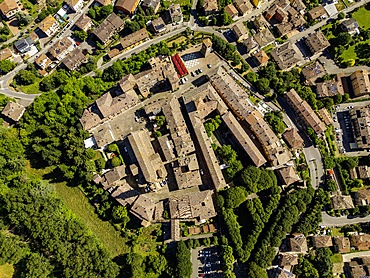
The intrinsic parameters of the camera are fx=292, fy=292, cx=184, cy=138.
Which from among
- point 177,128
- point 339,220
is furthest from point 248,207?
point 177,128

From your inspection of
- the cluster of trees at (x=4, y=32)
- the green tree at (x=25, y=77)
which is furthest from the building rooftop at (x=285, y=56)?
the cluster of trees at (x=4, y=32)

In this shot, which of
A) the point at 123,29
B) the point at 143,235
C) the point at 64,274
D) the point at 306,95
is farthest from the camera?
the point at 123,29

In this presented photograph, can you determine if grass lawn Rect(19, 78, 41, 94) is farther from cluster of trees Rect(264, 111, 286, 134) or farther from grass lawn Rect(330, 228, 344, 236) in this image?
grass lawn Rect(330, 228, 344, 236)

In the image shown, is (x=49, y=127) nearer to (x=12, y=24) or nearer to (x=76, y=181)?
(x=76, y=181)

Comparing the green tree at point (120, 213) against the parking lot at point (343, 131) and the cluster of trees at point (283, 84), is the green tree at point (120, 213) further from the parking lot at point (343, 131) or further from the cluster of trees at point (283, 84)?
the parking lot at point (343, 131)

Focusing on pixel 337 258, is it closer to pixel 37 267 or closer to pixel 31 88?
pixel 37 267

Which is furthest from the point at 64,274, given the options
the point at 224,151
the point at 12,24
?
the point at 12,24
